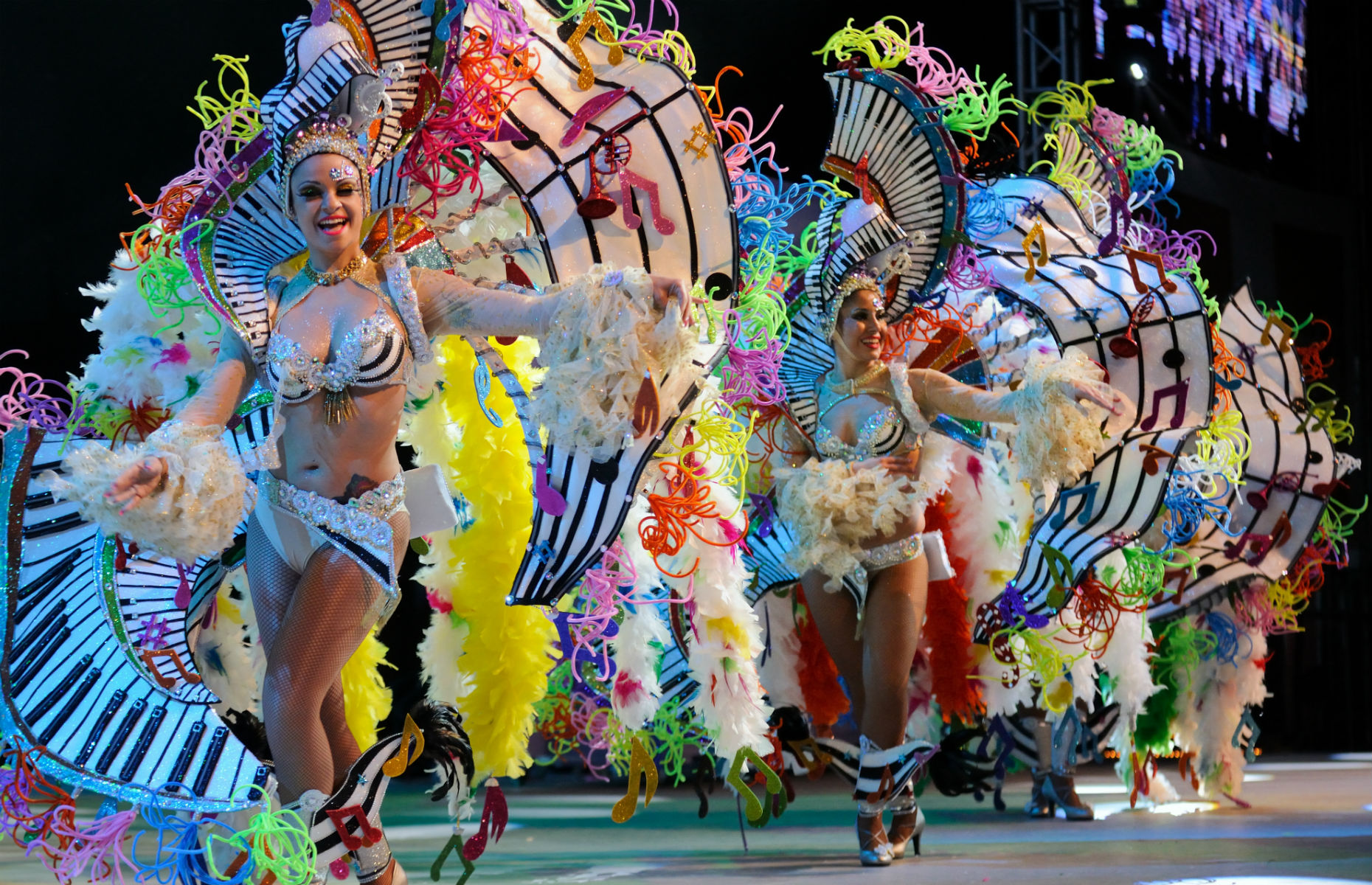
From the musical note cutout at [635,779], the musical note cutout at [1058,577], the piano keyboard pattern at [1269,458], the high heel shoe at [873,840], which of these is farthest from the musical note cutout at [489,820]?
the piano keyboard pattern at [1269,458]

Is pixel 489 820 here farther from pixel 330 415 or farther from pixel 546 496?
pixel 330 415

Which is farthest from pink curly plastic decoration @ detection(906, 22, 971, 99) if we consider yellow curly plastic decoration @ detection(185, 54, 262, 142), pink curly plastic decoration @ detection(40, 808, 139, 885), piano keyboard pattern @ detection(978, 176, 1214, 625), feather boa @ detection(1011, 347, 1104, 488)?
pink curly plastic decoration @ detection(40, 808, 139, 885)

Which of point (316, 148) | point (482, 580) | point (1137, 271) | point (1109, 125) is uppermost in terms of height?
point (1109, 125)

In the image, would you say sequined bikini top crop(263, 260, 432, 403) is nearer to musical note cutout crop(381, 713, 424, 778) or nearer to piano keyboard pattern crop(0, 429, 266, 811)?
piano keyboard pattern crop(0, 429, 266, 811)

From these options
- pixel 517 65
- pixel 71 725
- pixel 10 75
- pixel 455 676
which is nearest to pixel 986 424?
pixel 455 676

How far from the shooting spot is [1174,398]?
5.08 meters

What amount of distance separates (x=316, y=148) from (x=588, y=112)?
0.70 metres

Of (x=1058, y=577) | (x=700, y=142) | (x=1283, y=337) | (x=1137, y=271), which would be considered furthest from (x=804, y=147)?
(x=700, y=142)

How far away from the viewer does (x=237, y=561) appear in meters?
3.47

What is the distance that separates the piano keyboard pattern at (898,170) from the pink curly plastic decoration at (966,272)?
0.09 m

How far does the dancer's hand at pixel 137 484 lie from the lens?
2.46 metres

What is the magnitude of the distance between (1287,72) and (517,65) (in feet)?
22.0

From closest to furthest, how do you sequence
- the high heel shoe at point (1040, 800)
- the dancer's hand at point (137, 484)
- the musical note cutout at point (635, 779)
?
the dancer's hand at point (137, 484), the musical note cutout at point (635, 779), the high heel shoe at point (1040, 800)

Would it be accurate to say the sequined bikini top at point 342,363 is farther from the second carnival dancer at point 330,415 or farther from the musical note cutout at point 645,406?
the musical note cutout at point 645,406
